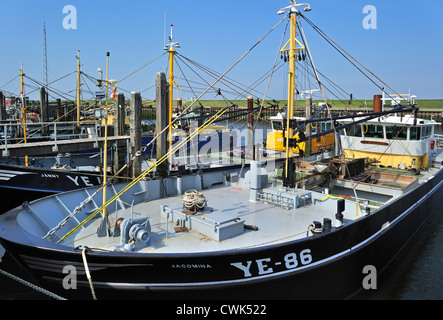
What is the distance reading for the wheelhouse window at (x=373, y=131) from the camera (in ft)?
52.3

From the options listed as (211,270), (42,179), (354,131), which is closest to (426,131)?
(354,131)

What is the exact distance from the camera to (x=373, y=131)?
16172mm

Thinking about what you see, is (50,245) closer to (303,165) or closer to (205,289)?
(205,289)

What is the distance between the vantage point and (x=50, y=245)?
6.40 meters

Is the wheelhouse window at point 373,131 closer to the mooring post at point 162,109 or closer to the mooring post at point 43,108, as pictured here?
the mooring post at point 162,109

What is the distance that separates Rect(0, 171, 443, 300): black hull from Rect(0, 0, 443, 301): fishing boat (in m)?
0.02

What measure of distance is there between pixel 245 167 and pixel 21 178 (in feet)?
31.8

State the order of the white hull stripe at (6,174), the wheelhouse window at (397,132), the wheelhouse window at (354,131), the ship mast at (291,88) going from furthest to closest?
the wheelhouse window at (354,131), the wheelhouse window at (397,132), the white hull stripe at (6,174), the ship mast at (291,88)

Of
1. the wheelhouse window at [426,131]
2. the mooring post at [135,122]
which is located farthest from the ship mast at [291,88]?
the wheelhouse window at [426,131]

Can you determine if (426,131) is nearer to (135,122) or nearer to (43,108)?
(135,122)

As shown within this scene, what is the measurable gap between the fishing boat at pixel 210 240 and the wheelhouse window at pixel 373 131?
13.9 feet

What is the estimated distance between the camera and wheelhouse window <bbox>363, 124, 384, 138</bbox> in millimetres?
15954

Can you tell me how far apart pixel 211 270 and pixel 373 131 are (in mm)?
12553
